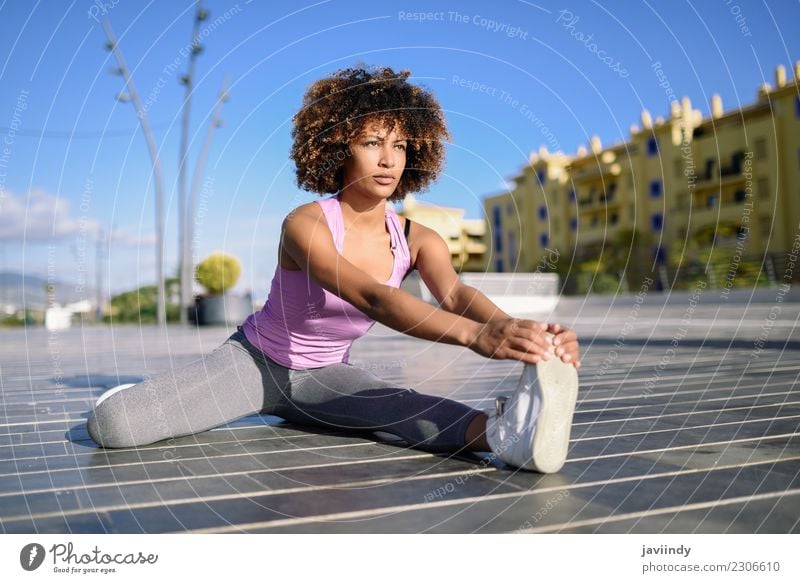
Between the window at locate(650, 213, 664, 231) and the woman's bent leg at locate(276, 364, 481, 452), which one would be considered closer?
the woman's bent leg at locate(276, 364, 481, 452)

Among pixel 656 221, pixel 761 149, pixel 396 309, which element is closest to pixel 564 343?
pixel 396 309

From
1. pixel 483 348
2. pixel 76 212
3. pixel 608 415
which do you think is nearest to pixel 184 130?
pixel 76 212

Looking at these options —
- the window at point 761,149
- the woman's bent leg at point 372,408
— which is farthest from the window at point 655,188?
the woman's bent leg at point 372,408

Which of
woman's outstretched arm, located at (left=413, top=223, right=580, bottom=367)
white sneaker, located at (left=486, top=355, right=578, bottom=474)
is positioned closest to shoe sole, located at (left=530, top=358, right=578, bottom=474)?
white sneaker, located at (left=486, top=355, right=578, bottom=474)

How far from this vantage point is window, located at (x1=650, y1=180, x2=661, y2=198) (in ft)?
119

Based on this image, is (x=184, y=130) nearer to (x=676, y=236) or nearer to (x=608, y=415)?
(x=608, y=415)

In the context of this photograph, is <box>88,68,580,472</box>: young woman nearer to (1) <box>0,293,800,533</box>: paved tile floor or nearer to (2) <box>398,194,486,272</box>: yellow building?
(1) <box>0,293,800,533</box>: paved tile floor

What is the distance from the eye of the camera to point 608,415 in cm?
295

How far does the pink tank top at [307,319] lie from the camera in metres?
2.55

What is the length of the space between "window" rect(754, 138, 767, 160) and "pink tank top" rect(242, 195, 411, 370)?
1229 inches

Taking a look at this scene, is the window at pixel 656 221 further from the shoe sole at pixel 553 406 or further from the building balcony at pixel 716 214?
the shoe sole at pixel 553 406

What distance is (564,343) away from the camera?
1.86 metres
